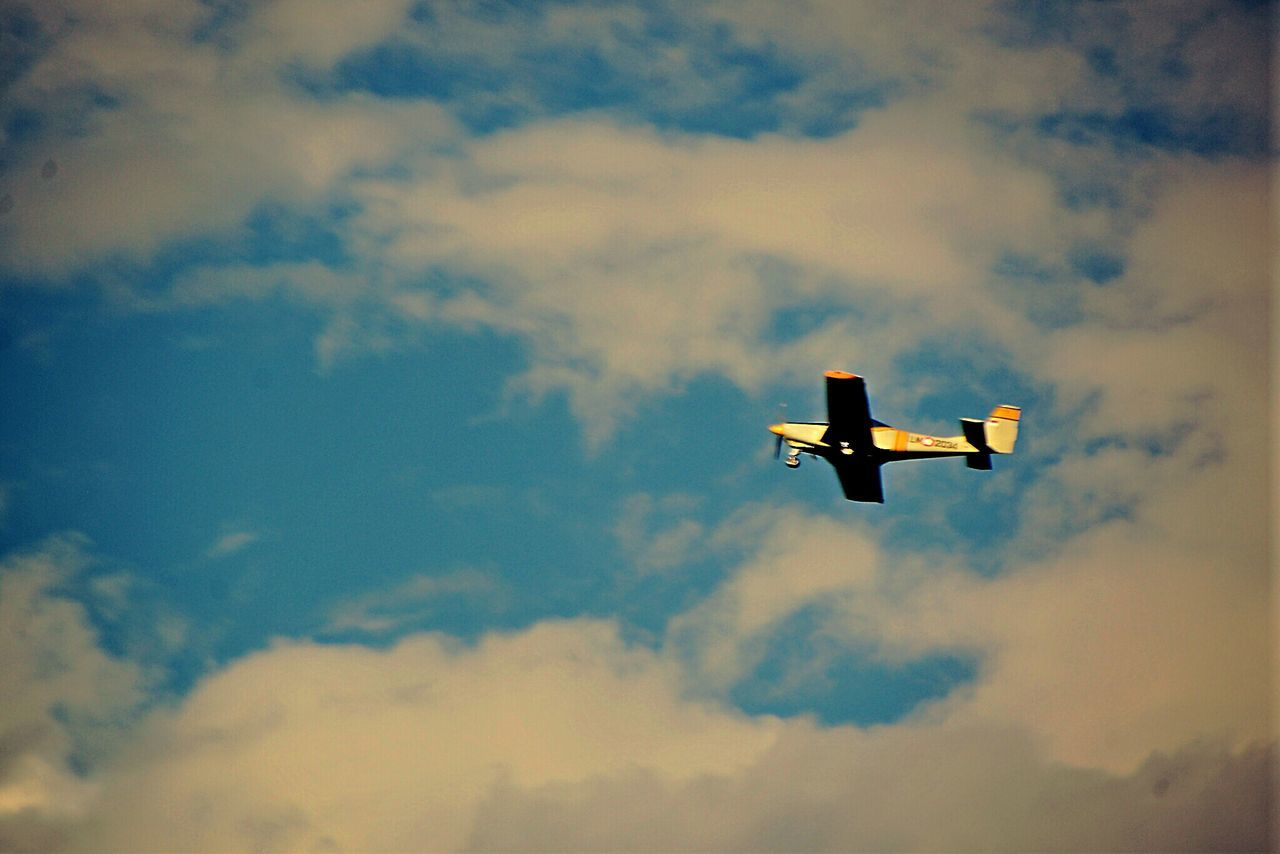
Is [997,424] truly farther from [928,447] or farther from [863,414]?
[863,414]

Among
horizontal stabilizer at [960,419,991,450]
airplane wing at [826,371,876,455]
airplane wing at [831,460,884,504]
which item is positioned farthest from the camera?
airplane wing at [831,460,884,504]

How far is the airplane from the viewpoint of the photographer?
8031 centimetres

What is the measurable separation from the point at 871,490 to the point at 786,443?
609 centimetres

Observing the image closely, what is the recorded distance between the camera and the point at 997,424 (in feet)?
268

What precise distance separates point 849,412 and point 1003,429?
35.1 feet

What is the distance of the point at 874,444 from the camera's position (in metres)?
80.9

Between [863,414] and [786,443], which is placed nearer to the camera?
[863,414]

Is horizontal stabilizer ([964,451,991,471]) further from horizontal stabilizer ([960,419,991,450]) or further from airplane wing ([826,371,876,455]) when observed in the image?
airplane wing ([826,371,876,455])

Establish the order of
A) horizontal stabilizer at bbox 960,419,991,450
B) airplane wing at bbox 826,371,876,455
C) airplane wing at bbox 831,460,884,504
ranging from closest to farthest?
airplane wing at bbox 826,371,876,455 → horizontal stabilizer at bbox 960,419,991,450 → airplane wing at bbox 831,460,884,504

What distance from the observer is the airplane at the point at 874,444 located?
80.3 meters

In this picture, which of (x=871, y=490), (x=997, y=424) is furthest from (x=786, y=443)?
(x=997, y=424)

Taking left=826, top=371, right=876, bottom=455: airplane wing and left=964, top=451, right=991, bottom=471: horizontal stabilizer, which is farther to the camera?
left=964, top=451, right=991, bottom=471: horizontal stabilizer

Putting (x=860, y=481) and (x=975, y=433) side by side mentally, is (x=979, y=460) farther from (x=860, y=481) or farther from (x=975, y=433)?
(x=860, y=481)

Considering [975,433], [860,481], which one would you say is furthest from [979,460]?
[860,481]
